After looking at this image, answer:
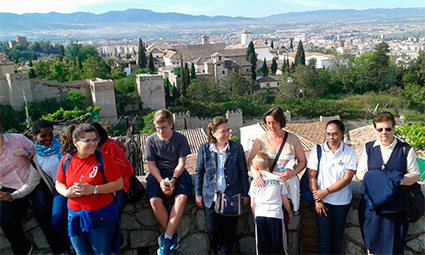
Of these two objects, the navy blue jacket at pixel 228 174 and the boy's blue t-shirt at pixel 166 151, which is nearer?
the navy blue jacket at pixel 228 174

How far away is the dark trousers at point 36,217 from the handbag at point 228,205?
55.5 inches

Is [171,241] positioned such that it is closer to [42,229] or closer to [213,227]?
[213,227]

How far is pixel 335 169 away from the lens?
10.1ft

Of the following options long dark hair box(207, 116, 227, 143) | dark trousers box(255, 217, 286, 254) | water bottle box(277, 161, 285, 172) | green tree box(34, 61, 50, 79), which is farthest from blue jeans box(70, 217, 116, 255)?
green tree box(34, 61, 50, 79)

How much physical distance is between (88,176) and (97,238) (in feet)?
1.66

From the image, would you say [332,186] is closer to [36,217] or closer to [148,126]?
[36,217]

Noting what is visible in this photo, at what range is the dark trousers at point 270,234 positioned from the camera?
9.89ft

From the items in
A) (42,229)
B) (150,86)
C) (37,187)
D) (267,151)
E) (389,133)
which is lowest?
(150,86)

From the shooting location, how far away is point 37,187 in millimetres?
3145

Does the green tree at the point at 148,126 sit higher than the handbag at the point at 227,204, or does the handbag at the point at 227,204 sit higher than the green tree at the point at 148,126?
the handbag at the point at 227,204

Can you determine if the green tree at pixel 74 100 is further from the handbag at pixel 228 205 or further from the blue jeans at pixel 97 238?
the handbag at pixel 228 205

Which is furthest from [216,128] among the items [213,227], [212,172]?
[213,227]

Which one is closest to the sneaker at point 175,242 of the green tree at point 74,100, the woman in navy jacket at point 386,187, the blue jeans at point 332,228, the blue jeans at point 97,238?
Result: the blue jeans at point 97,238

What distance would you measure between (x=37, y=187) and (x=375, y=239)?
9.51 feet
